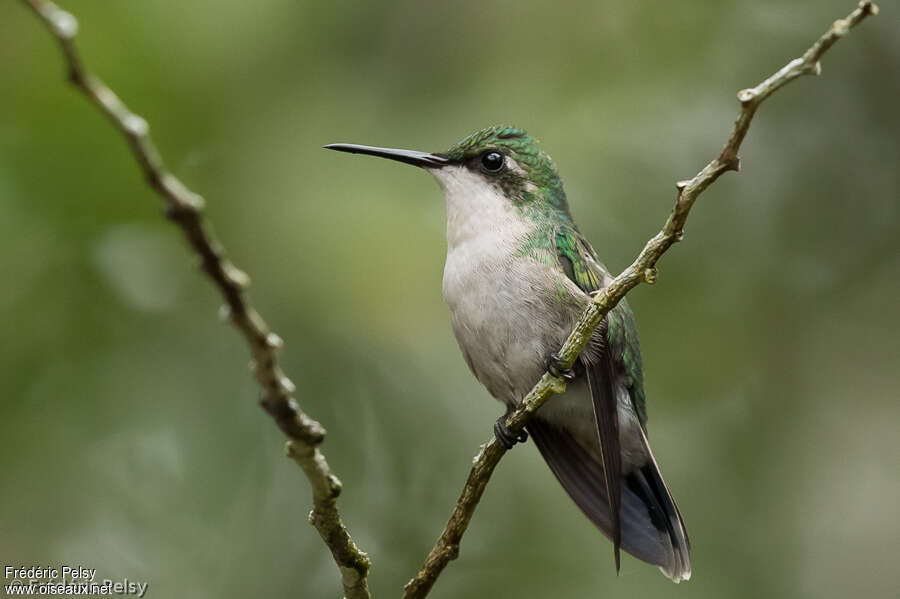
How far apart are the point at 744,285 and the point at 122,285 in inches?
152

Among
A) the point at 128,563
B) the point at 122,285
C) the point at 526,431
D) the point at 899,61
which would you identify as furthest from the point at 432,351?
the point at 899,61

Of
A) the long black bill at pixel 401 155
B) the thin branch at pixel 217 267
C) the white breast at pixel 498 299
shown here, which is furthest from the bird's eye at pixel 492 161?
the thin branch at pixel 217 267

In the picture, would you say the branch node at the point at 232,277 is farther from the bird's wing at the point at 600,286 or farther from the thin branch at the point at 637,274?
the bird's wing at the point at 600,286

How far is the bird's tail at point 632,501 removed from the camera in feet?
13.2

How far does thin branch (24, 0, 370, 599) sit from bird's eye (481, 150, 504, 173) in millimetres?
2360

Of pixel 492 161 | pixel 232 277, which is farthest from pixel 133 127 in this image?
pixel 492 161

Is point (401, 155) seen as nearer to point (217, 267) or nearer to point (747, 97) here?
point (747, 97)

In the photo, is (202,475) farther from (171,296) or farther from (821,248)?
(821,248)

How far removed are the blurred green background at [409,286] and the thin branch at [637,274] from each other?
5.58 ft

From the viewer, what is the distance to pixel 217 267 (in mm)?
1357

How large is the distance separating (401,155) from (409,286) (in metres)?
0.82

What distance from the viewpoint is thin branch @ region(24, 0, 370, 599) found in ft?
4.07

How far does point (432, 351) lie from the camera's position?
4.62m

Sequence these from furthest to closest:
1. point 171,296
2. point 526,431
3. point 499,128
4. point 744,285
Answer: point 744,285
point 171,296
point 499,128
point 526,431
